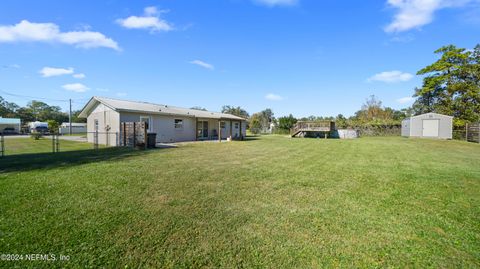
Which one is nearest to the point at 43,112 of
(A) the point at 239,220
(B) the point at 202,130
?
(B) the point at 202,130

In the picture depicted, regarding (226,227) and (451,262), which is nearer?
(451,262)

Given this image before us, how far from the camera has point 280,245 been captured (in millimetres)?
2535

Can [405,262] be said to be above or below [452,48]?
below

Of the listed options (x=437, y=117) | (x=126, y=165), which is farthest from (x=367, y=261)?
(x=437, y=117)

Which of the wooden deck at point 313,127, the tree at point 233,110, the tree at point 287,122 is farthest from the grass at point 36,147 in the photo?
the tree at point 233,110

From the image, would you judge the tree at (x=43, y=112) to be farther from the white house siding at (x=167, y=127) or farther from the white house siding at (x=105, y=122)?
the white house siding at (x=167, y=127)

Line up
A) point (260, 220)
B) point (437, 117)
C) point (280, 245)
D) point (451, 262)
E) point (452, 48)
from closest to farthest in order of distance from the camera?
point (451, 262), point (280, 245), point (260, 220), point (437, 117), point (452, 48)

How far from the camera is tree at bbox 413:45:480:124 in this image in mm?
24812

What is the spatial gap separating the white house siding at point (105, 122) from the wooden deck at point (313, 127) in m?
19.9

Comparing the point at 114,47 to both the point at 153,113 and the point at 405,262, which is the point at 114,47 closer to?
the point at 153,113

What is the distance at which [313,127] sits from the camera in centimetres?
2519

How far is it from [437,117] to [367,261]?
29.3 metres

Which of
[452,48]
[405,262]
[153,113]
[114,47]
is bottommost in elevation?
[405,262]

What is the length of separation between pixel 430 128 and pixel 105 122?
32.8m
